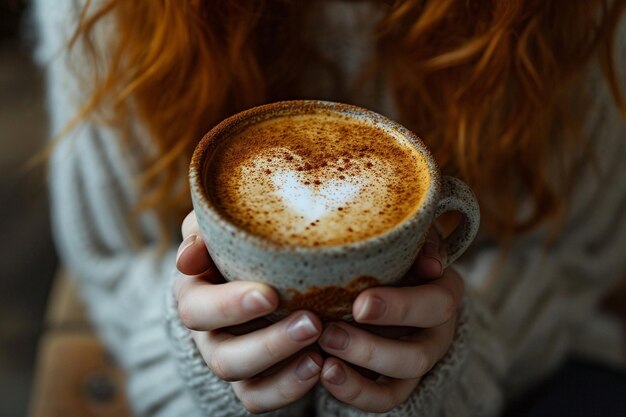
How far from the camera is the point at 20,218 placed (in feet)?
4.84

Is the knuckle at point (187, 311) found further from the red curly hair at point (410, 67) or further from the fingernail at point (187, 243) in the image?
the red curly hair at point (410, 67)

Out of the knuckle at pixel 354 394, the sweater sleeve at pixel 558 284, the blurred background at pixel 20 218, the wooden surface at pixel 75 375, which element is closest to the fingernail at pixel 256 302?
the knuckle at pixel 354 394

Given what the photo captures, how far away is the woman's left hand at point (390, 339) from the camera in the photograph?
46 centimetres

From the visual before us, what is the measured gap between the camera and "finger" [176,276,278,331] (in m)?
0.43

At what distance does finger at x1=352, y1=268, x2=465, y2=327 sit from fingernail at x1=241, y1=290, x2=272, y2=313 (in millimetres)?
58

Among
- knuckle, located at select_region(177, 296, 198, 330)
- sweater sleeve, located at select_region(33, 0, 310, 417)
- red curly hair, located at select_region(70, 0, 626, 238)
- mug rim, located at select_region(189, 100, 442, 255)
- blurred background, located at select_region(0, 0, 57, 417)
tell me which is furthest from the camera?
blurred background, located at select_region(0, 0, 57, 417)

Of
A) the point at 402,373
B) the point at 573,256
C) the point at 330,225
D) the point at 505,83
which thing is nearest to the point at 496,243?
the point at 573,256

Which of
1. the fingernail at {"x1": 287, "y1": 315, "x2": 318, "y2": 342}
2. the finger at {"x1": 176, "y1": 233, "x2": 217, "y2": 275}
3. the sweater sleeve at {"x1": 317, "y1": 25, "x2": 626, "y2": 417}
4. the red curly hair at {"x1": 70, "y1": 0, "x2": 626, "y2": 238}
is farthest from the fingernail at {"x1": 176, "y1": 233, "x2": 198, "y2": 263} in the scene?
the sweater sleeve at {"x1": 317, "y1": 25, "x2": 626, "y2": 417}

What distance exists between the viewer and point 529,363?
2.97ft

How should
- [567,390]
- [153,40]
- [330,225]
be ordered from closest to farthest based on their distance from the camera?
[330,225] → [153,40] → [567,390]

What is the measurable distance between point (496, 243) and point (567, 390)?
0.21 meters

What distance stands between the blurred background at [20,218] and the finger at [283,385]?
69 centimetres

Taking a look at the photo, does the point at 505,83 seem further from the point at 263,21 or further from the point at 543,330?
the point at 543,330

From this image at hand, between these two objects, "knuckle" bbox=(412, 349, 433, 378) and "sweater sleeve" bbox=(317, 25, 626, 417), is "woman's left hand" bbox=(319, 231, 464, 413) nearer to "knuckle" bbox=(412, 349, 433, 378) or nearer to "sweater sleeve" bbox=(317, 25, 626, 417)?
"knuckle" bbox=(412, 349, 433, 378)
